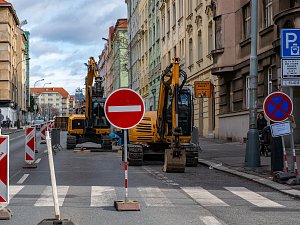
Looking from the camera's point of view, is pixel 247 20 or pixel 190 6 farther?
pixel 190 6

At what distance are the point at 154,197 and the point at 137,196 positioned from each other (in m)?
0.35

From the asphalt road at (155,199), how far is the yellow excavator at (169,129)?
3.80ft

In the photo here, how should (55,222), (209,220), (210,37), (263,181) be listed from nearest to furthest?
(55,222) < (209,220) < (263,181) < (210,37)

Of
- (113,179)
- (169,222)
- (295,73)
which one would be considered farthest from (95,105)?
(169,222)

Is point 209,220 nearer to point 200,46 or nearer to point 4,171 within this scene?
point 4,171

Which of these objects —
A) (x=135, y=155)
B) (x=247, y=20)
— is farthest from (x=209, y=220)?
(x=247, y=20)

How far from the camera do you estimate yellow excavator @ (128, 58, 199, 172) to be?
52.7 feet

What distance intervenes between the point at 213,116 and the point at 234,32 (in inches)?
285

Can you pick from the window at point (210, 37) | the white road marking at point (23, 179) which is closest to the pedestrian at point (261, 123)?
the white road marking at point (23, 179)

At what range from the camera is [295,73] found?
1248cm

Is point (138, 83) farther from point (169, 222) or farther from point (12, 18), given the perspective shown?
point (169, 222)

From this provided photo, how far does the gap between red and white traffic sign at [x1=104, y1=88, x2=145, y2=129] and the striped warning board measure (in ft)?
27.0

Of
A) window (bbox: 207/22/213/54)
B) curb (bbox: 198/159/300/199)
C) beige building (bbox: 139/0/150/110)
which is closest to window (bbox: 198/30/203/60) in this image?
window (bbox: 207/22/213/54)

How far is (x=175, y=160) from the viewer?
51.9 ft
